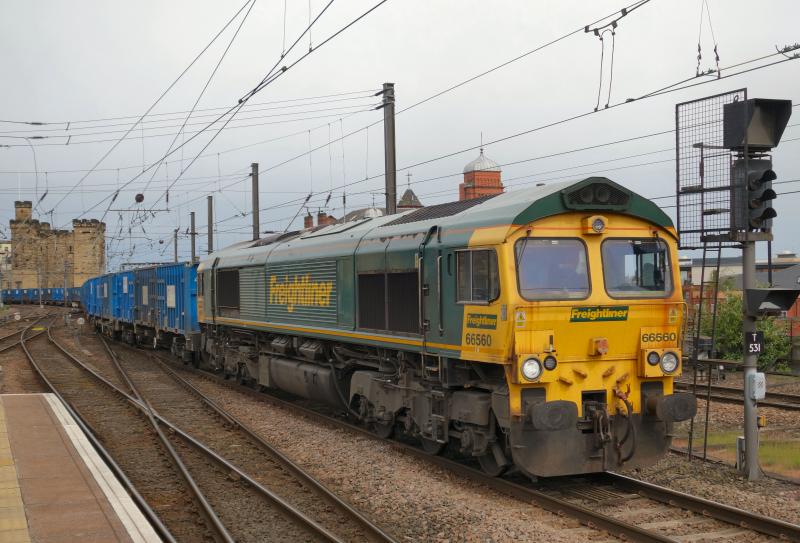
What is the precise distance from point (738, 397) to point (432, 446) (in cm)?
967

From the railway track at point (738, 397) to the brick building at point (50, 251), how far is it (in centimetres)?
7523

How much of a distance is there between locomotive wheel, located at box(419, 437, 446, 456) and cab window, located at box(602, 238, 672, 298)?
3380 millimetres

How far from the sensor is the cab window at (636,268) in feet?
32.4

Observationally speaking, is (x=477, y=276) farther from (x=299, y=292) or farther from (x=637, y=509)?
(x=299, y=292)

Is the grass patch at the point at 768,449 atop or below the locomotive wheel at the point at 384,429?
below

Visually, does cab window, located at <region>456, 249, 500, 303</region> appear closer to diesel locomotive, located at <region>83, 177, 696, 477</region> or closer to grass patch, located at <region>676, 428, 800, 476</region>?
diesel locomotive, located at <region>83, 177, 696, 477</region>

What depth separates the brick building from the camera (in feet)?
286

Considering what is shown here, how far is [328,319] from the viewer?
569 inches

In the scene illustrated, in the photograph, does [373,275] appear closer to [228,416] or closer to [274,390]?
[228,416]

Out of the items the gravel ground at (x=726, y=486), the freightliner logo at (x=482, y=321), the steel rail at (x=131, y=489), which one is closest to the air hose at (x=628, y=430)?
the gravel ground at (x=726, y=486)

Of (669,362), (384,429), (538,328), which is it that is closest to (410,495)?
(538,328)

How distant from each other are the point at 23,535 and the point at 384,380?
605 centimetres

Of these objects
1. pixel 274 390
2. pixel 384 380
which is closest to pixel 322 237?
pixel 384 380

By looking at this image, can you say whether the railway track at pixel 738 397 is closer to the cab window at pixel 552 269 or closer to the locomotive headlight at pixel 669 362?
the locomotive headlight at pixel 669 362
